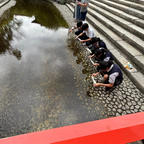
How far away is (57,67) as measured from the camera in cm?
388

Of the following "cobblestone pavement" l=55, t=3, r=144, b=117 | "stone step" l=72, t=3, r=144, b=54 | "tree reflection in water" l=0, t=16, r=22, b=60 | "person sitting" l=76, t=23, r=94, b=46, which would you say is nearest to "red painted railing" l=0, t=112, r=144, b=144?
"cobblestone pavement" l=55, t=3, r=144, b=117

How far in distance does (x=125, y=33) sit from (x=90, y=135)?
4.79 metres

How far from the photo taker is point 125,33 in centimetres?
471

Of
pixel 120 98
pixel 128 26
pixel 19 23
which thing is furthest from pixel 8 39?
pixel 128 26

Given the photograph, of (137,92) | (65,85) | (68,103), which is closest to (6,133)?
(68,103)

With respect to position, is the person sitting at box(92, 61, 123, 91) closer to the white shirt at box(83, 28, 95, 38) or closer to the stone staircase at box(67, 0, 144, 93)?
the stone staircase at box(67, 0, 144, 93)

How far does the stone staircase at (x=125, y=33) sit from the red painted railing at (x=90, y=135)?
237 centimetres

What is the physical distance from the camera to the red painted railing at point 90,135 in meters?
1.02

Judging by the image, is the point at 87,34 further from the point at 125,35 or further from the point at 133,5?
the point at 133,5

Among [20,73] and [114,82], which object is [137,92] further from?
[20,73]

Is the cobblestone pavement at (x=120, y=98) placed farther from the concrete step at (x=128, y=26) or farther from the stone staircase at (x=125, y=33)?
the concrete step at (x=128, y=26)

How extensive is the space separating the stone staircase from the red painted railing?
237 cm

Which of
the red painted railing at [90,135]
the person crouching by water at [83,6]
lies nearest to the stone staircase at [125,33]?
the person crouching by water at [83,6]

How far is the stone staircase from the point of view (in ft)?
11.9
